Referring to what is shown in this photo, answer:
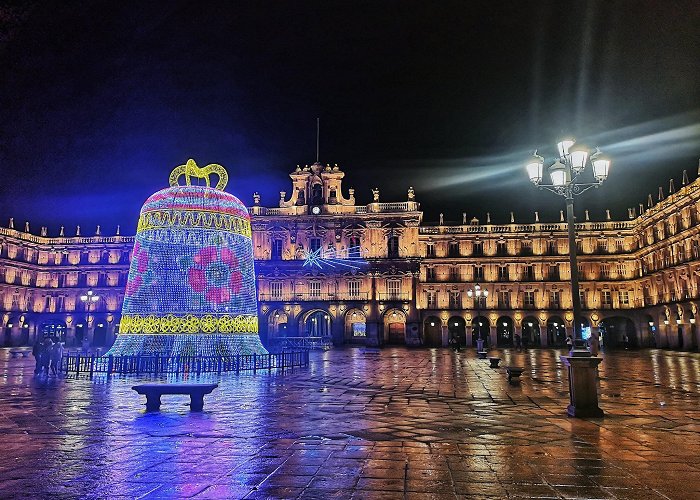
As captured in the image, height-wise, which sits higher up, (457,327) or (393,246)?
(393,246)

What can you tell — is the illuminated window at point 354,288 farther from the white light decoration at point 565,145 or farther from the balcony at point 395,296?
the white light decoration at point 565,145

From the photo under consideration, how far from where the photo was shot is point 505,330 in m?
59.6

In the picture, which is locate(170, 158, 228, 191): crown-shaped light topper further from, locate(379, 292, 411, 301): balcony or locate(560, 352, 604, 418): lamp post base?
locate(379, 292, 411, 301): balcony

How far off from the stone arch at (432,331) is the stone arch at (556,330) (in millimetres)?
11385

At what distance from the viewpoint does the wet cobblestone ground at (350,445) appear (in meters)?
5.76

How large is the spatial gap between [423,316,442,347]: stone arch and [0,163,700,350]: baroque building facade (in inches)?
6.2

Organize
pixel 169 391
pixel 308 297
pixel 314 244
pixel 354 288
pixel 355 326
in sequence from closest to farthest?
pixel 169 391 → pixel 308 297 → pixel 354 288 → pixel 355 326 → pixel 314 244

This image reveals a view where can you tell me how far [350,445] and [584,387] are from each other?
5078mm

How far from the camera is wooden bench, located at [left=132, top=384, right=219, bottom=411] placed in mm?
10977

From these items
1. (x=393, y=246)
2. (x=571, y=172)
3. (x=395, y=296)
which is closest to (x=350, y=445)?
(x=571, y=172)

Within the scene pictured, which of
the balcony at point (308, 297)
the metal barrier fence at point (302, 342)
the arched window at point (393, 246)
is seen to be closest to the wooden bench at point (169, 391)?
the metal barrier fence at point (302, 342)

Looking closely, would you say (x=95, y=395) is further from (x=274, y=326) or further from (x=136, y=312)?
(x=274, y=326)

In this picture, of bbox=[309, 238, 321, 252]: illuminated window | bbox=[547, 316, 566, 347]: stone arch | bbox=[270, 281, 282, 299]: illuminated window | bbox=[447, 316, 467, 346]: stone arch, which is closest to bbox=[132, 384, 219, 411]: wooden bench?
bbox=[270, 281, 282, 299]: illuminated window

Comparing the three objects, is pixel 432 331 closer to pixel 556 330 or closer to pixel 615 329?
pixel 556 330
